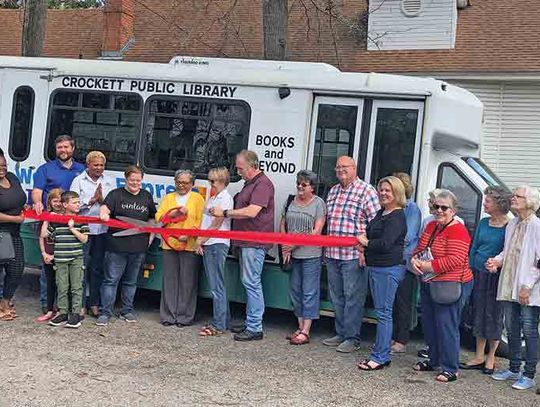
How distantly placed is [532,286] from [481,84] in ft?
36.4

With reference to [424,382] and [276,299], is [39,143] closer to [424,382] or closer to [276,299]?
[276,299]

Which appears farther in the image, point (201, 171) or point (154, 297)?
point (154, 297)

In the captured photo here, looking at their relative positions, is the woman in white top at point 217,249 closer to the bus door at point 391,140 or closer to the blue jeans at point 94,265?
the blue jeans at point 94,265

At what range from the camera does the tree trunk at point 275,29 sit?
13.0 metres

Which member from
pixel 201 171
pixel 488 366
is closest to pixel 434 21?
pixel 201 171

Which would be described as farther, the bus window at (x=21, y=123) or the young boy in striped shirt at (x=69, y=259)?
the bus window at (x=21, y=123)

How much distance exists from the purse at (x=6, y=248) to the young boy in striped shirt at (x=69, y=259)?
401mm

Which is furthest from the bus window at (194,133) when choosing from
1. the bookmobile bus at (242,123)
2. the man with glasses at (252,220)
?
the man with glasses at (252,220)

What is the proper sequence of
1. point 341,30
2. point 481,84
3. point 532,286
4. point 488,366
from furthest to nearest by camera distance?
point 341,30
point 481,84
point 488,366
point 532,286

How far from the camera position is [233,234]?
23.8 ft

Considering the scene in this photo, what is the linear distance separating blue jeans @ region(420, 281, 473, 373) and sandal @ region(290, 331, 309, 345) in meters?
1.37

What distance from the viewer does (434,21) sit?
16.9 metres

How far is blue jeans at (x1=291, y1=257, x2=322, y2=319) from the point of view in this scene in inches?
283

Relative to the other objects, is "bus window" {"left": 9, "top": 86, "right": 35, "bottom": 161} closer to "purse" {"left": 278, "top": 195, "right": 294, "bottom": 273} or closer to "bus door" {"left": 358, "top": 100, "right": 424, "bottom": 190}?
"purse" {"left": 278, "top": 195, "right": 294, "bottom": 273}
